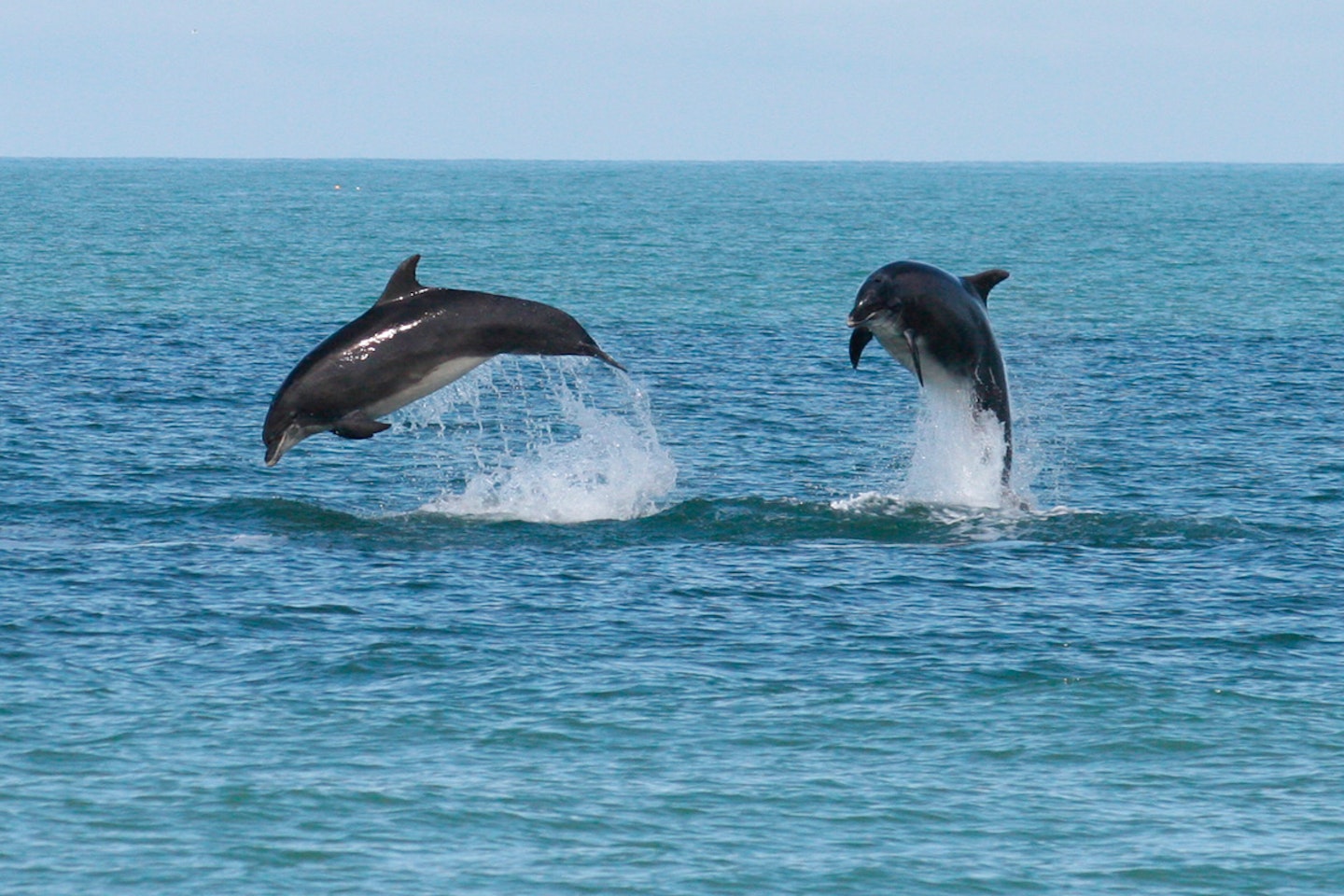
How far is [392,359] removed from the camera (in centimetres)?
2342

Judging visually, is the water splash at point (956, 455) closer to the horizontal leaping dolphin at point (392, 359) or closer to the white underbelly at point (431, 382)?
the horizontal leaping dolphin at point (392, 359)

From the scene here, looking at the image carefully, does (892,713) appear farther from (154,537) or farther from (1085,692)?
(154,537)

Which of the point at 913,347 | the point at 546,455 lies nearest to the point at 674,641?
the point at 913,347

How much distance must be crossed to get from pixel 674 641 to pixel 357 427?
4.41 m

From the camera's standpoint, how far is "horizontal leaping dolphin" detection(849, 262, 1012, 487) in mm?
23469

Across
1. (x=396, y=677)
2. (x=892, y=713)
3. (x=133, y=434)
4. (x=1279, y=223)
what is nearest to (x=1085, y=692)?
(x=892, y=713)

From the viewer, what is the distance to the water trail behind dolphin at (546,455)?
28547 millimetres

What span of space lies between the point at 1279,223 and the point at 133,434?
12754cm

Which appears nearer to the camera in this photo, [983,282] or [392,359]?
[392,359]

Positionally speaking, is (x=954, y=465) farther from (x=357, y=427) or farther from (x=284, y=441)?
(x=284, y=441)

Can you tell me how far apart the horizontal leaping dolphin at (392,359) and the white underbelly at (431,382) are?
0.01 m

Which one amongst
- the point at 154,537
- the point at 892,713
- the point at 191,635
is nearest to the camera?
the point at 892,713

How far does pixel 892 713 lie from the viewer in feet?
64.7

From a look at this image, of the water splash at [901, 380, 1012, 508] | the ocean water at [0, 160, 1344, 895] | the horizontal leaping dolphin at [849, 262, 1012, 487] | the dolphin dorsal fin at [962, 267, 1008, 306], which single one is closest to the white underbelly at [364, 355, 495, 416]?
the ocean water at [0, 160, 1344, 895]
